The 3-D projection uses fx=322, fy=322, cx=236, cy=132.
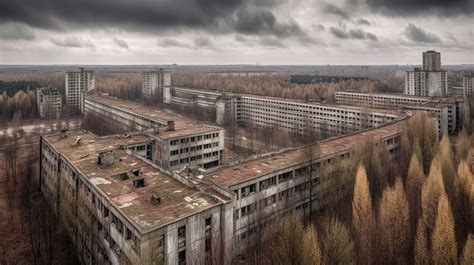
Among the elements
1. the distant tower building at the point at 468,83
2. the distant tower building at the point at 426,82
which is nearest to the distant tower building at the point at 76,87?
the distant tower building at the point at 426,82

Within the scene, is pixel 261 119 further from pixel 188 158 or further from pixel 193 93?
pixel 188 158

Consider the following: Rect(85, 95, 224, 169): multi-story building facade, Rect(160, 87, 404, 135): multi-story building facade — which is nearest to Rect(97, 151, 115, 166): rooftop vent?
Rect(85, 95, 224, 169): multi-story building facade

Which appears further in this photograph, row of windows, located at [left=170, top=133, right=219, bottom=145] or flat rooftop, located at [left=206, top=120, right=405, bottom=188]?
row of windows, located at [left=170, top=133, right=219, bottom=145]

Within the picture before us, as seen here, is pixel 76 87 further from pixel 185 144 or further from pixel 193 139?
pixel 185 144

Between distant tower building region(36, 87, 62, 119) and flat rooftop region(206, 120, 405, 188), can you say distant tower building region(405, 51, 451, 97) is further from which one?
distant tower building region(36, 87, 62, 119)

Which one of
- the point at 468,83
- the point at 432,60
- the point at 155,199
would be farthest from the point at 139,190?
the point at 432,60

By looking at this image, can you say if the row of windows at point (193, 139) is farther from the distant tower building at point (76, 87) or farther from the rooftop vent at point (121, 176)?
the distant tower building at point (76, 87)
